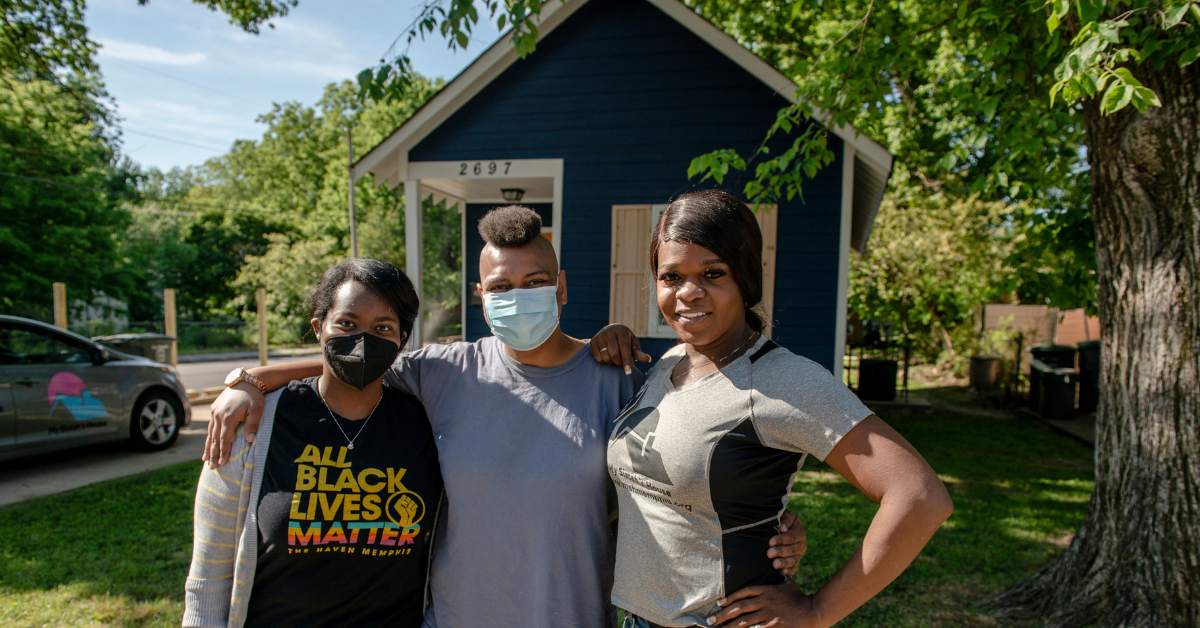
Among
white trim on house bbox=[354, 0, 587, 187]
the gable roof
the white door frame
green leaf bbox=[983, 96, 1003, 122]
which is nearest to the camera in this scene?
green leaf bbox=[983, 96, 1003, 122]

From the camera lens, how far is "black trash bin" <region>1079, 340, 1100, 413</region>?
35.1 feet

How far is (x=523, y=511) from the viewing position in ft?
5.97

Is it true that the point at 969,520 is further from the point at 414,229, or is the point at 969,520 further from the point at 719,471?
the point at 414,229

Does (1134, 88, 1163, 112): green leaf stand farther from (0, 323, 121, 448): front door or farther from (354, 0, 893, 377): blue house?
(0, 323, 121, 448): front door

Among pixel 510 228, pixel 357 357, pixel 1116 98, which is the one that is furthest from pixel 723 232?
pixel 1116 98

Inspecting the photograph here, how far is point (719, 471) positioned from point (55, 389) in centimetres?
785

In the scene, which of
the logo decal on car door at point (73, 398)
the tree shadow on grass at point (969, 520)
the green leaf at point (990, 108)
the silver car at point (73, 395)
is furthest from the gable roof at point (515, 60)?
the logo decal on car door at point (73, 398)

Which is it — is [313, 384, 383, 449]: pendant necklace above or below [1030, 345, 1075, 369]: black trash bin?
above

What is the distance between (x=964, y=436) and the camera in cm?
939

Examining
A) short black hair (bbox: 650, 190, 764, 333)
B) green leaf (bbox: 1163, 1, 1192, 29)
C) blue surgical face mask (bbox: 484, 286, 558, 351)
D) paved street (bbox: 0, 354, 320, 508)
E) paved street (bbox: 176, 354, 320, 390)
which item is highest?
green leaf (bbox: 1163, 1, 1192, 29)

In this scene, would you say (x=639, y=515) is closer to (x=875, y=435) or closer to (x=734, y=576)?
(x=734, y=576)

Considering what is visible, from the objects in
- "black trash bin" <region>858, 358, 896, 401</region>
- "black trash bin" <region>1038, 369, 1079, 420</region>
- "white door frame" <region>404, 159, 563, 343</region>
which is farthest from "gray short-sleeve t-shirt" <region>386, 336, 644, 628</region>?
"black trash bin" <region>1038, 369, 1079, 420</region>

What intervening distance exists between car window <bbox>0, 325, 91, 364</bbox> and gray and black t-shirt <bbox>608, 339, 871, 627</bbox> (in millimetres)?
7571

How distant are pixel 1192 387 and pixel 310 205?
1552 inches
